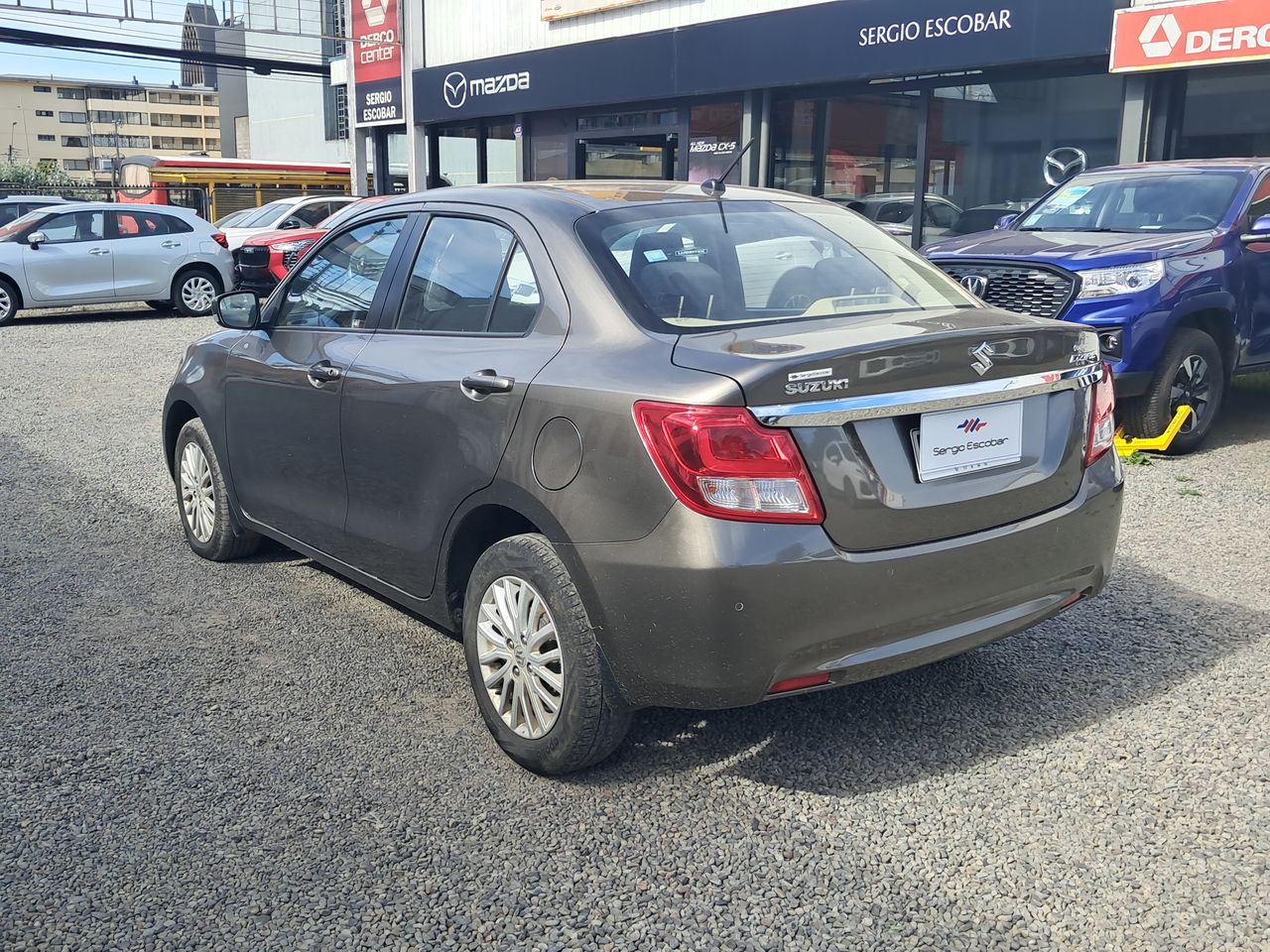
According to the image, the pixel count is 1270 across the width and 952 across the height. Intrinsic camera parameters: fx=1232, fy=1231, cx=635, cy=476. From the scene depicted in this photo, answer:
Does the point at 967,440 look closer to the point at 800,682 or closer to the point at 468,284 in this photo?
the point at 800,682

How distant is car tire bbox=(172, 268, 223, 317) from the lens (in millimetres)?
17781

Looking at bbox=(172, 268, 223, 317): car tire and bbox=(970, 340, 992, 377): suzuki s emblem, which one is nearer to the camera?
bbox=(970, 340, 992, 377): suzuki s emblem

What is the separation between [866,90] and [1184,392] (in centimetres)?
860

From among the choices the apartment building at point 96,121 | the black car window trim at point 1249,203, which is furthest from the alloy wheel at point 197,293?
the apartment building at point 96,121

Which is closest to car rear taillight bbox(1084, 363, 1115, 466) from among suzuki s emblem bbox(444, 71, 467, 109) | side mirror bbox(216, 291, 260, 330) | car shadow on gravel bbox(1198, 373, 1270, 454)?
side mirror bbox(216, 291, 260, 330)

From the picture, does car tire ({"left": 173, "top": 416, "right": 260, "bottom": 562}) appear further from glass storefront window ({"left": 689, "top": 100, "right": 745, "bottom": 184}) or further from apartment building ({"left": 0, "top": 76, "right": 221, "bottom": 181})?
apartment building ({"left": 0, "top": 76, "right": 221, "bottom": 181})

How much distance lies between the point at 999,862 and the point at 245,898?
70.4 inches

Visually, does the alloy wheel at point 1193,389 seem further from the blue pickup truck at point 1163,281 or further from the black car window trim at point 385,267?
the black car window trim at point 385,267

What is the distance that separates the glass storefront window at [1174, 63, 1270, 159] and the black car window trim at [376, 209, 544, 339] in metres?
10.2

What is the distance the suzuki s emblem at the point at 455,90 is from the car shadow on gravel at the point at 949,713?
1888cm

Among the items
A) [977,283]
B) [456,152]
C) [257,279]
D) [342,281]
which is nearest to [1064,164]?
[977,283]

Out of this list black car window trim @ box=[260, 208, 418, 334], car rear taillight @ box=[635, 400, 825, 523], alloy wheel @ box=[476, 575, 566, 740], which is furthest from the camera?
black car window trim @ box=[260, 208, 418, 334]

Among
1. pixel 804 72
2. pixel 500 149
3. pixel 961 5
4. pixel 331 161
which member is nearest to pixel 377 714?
pixel 961 5

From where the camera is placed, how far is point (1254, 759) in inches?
138
